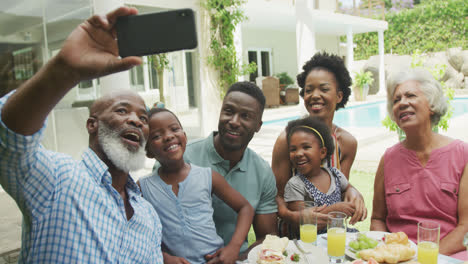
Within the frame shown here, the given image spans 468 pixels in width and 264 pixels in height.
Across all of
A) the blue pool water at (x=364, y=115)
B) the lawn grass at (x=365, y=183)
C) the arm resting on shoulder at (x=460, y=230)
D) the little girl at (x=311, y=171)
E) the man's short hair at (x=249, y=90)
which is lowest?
the lawn grass at (x=365, y=183)

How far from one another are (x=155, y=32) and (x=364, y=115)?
48.3 ft

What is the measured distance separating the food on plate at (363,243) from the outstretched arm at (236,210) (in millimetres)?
571

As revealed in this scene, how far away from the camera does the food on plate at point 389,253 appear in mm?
1643

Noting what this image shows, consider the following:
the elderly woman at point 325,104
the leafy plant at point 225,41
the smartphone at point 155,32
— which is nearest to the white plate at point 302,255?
the elderly woman at point 325,104

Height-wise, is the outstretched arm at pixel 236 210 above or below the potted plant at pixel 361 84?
below

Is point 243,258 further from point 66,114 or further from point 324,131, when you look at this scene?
point 66,114

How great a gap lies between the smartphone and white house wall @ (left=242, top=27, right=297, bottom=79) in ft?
55.0

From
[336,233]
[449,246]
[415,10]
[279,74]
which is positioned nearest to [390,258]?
[336,233]

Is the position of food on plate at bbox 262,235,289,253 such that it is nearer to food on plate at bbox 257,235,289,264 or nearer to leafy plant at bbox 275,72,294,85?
food on plate at bbox 257,235,289,264

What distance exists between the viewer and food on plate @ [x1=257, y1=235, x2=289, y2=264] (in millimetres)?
1642

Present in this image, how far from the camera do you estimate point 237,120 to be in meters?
2.29

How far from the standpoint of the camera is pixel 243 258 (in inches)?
76.0

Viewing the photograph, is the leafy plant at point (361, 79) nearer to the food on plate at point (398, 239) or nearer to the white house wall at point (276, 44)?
the white house wall at point (276, 44)

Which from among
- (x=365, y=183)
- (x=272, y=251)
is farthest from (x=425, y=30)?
(x=272, y=251)
